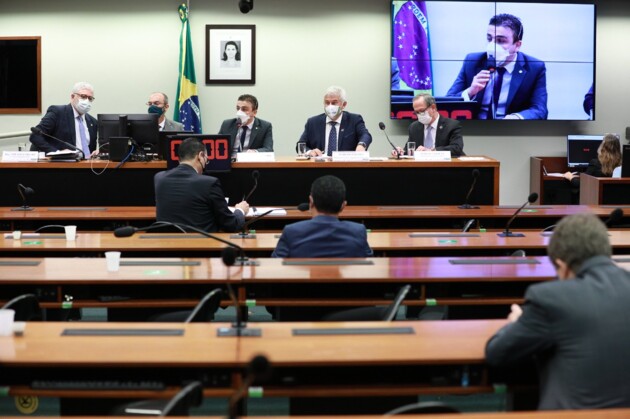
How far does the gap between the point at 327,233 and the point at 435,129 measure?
451 centimetres

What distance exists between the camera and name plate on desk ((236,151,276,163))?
7.88 meters

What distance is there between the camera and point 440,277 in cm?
434

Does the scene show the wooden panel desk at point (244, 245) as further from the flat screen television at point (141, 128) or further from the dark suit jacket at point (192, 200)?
the flat screen television at point (141, 128)

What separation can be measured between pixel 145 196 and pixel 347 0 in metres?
4.51

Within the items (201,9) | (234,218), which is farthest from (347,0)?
(234,218)

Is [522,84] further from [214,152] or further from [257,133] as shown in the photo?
[214,152]

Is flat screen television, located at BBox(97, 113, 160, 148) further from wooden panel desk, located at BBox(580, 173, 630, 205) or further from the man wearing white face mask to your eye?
the man wearing white face mask

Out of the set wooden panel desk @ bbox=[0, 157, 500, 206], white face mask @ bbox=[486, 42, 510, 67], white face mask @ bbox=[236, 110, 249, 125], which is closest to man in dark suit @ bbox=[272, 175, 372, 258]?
wooden panel desk @ bbox=[0, 157, 500, 206]

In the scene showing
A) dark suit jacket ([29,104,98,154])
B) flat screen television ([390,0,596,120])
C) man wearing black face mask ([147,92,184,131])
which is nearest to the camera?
dark suit jacket ([29,104,98,154])

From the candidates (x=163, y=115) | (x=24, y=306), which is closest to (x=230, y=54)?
(x=163, y=115)

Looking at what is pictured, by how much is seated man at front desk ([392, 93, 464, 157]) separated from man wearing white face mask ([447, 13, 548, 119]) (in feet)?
6.67

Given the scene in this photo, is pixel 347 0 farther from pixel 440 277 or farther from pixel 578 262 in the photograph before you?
pixel 578 262

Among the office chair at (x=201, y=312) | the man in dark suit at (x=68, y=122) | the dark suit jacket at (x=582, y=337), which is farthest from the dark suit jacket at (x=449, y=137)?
the dark suit jacket at (x=582, y=337)

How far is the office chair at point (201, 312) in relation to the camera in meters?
3.89
